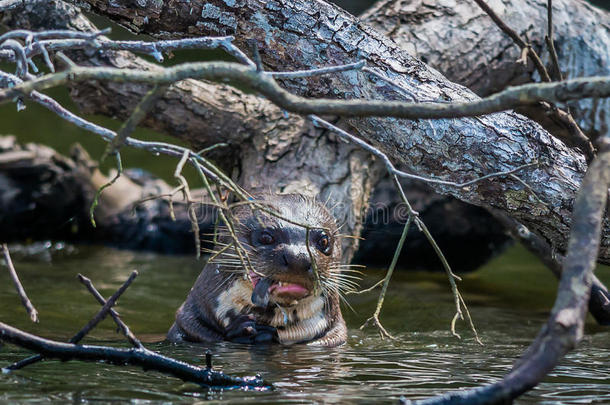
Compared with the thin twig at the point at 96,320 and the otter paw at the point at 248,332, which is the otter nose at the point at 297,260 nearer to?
the otter paw at the point at 248,332

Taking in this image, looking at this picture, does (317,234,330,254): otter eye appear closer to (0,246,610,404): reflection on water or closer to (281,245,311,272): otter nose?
(281,245,311,272): otter nose

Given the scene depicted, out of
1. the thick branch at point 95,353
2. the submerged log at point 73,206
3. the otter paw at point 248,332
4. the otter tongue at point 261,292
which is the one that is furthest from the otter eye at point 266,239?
the submerged log at point 73,206

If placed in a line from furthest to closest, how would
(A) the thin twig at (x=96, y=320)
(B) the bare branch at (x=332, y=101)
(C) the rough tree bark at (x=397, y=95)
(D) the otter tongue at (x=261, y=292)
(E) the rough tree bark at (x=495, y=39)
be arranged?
(E) the rough tree bark at (x=495, y=39), (D) the otter tongue at (x=261, y=292), (C) the rough tree bark at (x=397, y=95), (A) the thin twig at (x=96, y=320), (B) the bare branch at (x=332, y=101)

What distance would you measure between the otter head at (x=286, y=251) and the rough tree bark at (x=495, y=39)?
1.57m

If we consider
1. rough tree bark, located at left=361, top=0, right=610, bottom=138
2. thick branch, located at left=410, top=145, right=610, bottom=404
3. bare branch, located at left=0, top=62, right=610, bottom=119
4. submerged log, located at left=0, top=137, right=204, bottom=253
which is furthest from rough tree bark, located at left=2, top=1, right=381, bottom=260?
thick branch, located at left=410, top=145, right=610, bottom=404

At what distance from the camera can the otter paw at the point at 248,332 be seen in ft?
11.1

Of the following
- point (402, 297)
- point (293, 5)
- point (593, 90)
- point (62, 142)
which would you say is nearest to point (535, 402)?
point (593, 90)

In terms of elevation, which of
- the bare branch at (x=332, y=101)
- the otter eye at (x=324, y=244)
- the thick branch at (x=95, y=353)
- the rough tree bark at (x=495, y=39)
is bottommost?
the thick branch at (x=95, y=353)

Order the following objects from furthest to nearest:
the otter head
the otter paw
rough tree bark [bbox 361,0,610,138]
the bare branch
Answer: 1. rough tree bark [bbox 361,0,610,138]
2. the otter paw
3. the otter head
4. the bare branch

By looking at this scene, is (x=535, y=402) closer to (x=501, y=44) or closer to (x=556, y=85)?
(x=556, y=85)

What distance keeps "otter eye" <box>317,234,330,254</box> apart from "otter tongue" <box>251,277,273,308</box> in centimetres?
29

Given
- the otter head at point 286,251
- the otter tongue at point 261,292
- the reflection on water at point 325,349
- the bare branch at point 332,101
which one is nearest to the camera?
the bare branch at point 332,101

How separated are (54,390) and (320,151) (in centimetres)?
242

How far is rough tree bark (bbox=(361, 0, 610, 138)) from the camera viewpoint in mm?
4684
